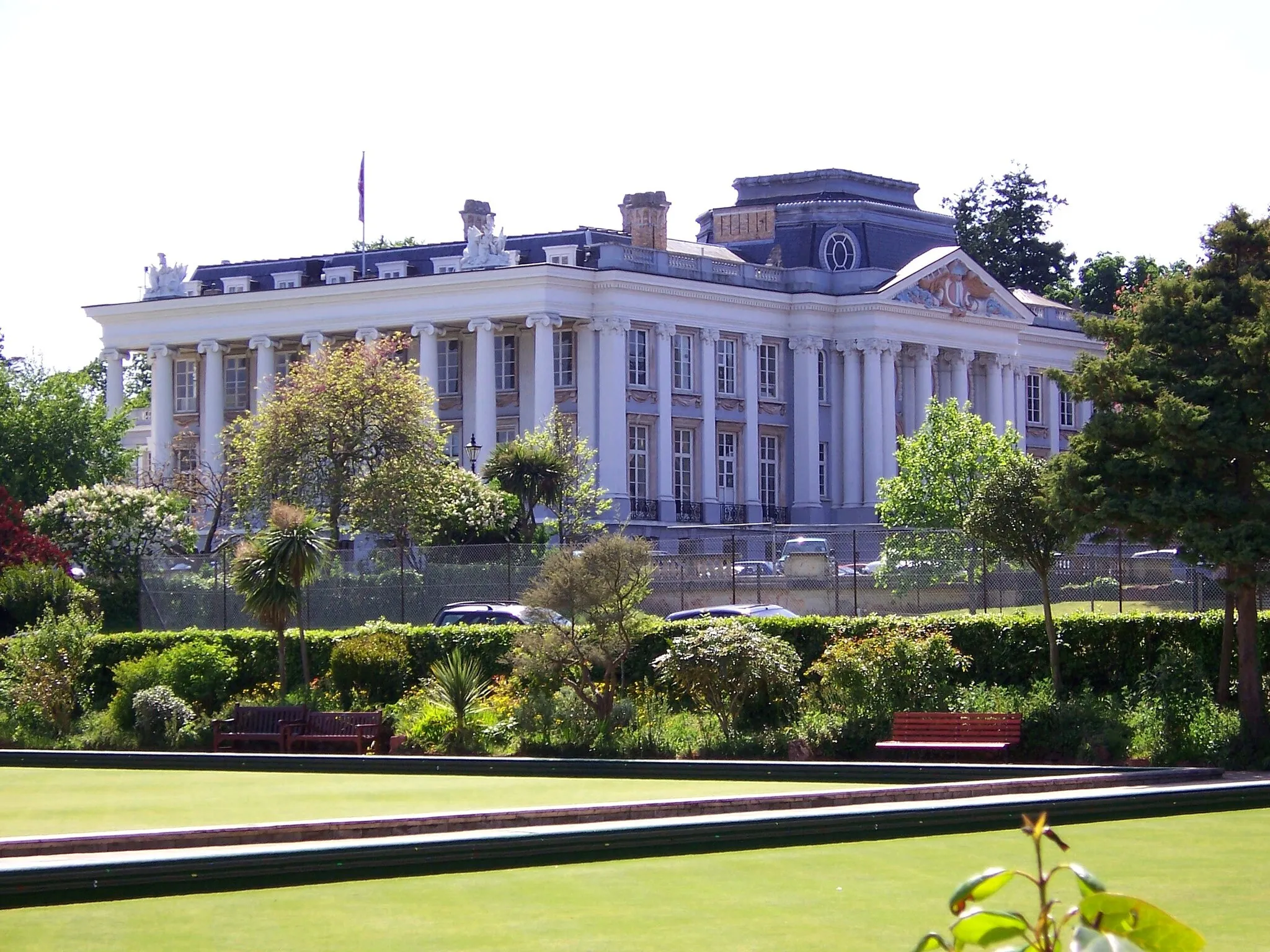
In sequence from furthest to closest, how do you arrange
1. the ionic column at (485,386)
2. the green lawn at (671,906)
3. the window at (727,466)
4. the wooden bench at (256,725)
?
the window at (727,466) → the ionic column at (485,386) → the wooden bench at (256,725) → the green lawn at (671,906)

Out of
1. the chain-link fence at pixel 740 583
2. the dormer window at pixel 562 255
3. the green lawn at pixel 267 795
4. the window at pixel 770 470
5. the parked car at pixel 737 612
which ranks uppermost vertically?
the dormer window at pixel 562 255

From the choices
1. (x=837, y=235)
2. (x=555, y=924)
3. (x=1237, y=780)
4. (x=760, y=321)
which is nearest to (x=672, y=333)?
(x=760, y=321)

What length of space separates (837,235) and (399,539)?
34.5 meters

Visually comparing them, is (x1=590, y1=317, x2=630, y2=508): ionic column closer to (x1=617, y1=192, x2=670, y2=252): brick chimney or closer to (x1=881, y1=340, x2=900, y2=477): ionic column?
(x1=617, y1=192, x2=670, y2=252): brick chimney

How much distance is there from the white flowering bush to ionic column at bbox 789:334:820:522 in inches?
1129

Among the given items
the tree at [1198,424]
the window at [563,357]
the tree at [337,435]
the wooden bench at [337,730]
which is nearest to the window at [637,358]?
the window at [563,357]

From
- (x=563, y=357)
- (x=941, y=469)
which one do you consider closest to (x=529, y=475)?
(x=941, y=469)

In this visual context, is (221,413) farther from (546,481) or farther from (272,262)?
(546,481)

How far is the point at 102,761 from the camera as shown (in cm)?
2767

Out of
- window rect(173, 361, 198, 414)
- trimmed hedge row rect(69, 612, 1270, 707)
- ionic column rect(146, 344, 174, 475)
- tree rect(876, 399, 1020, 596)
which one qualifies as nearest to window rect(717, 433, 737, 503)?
tree rect(876, 399, 1020, 596)

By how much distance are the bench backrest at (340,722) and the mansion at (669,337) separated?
3767 cm

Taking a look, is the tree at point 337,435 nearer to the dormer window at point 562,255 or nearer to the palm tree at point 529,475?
the palm tree at point 529,475

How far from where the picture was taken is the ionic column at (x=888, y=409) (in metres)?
72.8

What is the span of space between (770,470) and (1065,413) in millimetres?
18718
